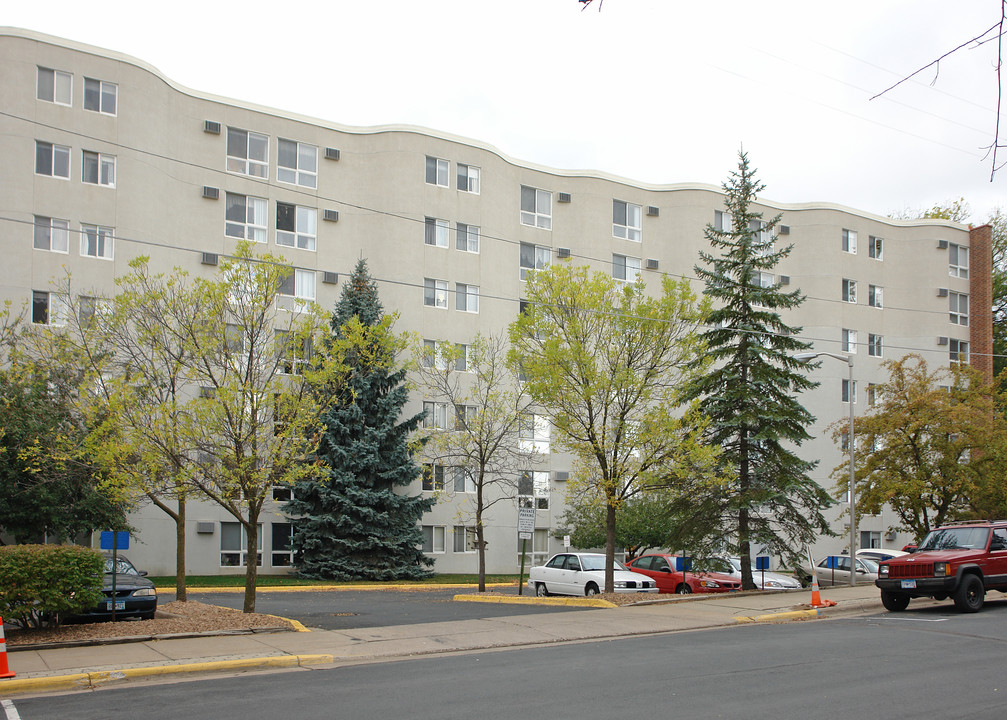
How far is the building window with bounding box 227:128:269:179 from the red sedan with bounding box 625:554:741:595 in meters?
22.6

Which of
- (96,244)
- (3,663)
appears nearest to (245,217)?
(96,244)

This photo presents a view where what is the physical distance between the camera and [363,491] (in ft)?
116

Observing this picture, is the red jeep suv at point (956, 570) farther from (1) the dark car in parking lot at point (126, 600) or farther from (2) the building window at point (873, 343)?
(2) the building window at point (873, 343)

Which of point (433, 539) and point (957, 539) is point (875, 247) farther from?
point (957, 539)

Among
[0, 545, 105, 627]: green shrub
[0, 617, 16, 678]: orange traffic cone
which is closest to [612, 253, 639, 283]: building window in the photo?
[0, 545, 105, 627]: green shrub

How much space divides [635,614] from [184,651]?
9.81 meters

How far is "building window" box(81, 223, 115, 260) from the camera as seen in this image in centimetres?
3322

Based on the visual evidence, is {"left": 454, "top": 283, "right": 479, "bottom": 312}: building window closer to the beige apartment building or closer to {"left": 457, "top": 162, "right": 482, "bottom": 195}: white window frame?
the beige apartment building

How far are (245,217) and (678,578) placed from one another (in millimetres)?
22773

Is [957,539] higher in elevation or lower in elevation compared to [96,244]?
lower

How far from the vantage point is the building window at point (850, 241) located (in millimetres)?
50281

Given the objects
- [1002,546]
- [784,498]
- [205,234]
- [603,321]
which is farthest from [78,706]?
[205,234]

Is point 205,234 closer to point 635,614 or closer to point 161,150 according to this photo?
point 161,150

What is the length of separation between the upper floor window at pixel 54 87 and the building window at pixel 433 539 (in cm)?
2256
